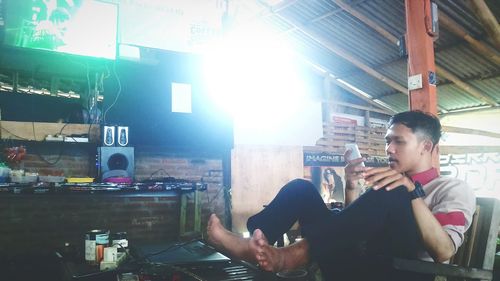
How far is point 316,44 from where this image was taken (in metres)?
8.02

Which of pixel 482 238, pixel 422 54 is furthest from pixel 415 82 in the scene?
pixel 482 238

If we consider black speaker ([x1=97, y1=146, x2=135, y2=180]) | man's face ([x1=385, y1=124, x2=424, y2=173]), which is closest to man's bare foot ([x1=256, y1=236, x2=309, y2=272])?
man's face ([x1=385, y1=124, x2=424, y2=173])

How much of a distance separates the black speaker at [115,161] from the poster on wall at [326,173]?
13.6 feet

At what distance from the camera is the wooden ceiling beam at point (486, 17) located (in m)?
4.74

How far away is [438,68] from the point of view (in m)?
7.22

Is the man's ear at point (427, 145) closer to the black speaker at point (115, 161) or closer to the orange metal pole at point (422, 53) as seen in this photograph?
the orange metal pole at point (422, 53)

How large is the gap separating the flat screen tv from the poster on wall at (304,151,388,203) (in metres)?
4.62

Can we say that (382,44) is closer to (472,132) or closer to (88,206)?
(472,132)

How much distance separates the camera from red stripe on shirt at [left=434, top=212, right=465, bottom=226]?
1.65 metres

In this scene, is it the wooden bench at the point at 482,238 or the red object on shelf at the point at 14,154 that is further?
the red object on shelf at the point at 14,154

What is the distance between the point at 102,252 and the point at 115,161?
2.18 metres

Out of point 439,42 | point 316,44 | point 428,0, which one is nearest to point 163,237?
point 428,0

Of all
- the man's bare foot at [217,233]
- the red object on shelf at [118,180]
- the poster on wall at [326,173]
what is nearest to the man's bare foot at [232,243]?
the man's bare foot at [217,233]

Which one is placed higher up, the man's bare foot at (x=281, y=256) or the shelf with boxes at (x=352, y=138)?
the shelf with boxes at (x=352, y=138)
